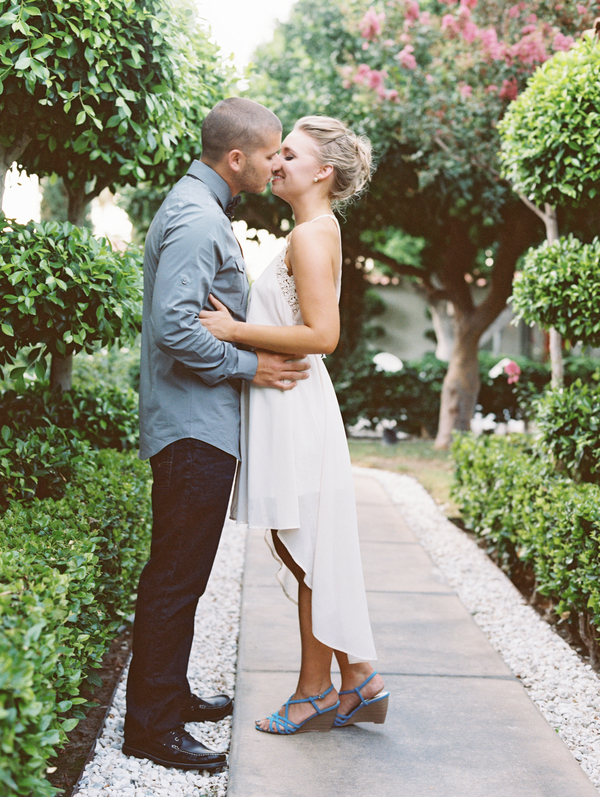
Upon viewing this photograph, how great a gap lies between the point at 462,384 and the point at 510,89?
4.51m

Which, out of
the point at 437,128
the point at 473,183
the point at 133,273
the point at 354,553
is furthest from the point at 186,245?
the point at 473,183

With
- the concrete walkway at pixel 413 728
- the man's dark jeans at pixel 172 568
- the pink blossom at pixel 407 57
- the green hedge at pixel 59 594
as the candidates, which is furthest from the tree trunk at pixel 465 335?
the man's dark jeans at pixel 172 568

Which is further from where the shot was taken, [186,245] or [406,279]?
[406,279]

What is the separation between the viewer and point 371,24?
27.2 ft

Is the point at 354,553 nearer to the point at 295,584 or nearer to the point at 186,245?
the point at 295,584

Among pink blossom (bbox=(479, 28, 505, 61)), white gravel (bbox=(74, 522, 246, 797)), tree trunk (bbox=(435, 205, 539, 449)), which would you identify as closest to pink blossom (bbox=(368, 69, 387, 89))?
pink blossom (bbox=(479, 28, 505, 61))

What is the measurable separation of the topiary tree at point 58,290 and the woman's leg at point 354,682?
1666 mm

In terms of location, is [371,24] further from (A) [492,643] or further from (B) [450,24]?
(A) [492,643]

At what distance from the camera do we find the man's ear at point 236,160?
2430 mm

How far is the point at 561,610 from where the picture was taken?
11.8ft

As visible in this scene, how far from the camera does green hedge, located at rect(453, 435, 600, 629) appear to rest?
337 cm

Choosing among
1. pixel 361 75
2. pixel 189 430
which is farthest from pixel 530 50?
pixel 189 430

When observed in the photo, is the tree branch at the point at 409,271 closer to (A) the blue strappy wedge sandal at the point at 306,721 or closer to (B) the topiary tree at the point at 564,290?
(B) the topiary tree at the point at 564,290

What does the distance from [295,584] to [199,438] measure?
2.96 ft
